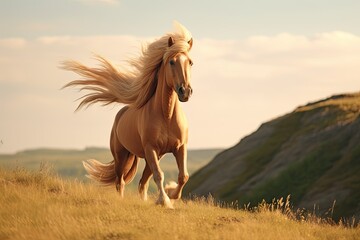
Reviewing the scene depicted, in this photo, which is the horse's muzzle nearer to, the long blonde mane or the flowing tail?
the long blonde mane

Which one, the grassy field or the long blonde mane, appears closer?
the grassy field

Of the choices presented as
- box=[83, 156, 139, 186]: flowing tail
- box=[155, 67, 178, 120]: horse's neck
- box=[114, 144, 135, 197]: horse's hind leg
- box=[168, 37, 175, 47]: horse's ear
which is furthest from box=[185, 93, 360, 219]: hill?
box=[168, 37, 175, 47]: horse's ear

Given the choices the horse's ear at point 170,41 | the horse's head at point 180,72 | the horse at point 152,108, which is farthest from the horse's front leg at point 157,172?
the horse's ear at point 170,41

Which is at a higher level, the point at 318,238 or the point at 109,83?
the point at 109,83

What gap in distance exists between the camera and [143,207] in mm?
12867

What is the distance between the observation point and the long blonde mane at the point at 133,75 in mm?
13250

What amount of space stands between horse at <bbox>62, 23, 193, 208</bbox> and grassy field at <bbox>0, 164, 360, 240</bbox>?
88cm

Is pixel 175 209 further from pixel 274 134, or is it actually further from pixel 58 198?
pixel 274 134

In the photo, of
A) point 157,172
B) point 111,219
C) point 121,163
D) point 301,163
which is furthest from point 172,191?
point 301,163

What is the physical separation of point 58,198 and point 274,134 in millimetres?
48844

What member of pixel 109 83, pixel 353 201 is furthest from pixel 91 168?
pixel 353 201

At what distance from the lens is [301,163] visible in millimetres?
49031

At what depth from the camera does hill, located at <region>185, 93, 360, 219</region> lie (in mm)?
41750

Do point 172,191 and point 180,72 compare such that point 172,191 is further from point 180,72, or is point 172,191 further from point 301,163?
point 301,163
